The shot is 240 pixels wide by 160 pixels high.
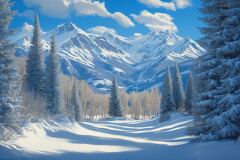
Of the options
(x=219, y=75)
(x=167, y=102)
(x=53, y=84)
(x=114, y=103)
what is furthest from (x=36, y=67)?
(x=114, y=103)

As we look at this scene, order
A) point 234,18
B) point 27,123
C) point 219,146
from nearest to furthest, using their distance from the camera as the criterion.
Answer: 1. point 219,146
2. point 234,18
3. point 27,123

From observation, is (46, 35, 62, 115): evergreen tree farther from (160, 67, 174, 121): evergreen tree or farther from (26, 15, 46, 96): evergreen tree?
(160, 67, 174, 121): evergreen tree

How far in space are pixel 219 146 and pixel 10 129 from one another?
483 inches

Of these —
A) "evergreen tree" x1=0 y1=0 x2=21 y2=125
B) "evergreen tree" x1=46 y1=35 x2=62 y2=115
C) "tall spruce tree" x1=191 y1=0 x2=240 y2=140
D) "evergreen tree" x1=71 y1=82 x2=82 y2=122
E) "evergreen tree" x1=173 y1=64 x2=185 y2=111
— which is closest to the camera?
"tall spruce tree" x1=191 y1=0 x2=240 y2=140

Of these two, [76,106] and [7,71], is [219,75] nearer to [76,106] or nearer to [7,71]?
[7,71]

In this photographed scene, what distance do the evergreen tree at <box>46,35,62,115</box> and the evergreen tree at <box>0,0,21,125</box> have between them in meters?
31.9

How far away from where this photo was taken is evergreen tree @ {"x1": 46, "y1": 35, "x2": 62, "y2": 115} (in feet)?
187

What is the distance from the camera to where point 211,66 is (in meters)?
20.9

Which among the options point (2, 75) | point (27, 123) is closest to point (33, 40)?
point (27, 123)

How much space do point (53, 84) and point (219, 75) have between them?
40.1 metres

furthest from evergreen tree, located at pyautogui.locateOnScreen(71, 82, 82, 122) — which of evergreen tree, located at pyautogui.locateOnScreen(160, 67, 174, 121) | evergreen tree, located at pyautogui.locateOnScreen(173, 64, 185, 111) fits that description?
evergreen tree, located at pyautogui.locateOnScreen(173, 64, 185, 111)

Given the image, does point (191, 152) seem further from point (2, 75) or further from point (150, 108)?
point (150, 108)

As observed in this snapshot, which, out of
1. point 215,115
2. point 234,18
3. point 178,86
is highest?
point 178,86

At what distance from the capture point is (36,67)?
176 ft
